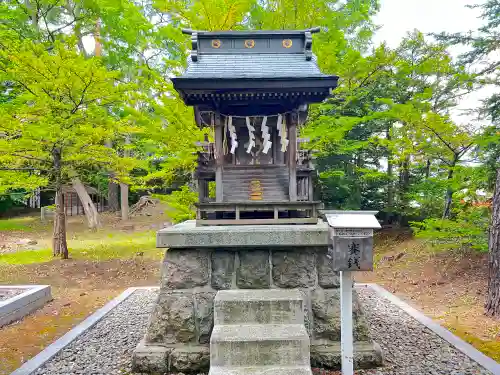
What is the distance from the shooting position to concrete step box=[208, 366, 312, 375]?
3441mm

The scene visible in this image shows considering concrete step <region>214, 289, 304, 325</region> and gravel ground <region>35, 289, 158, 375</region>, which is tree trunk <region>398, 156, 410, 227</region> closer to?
concrete step <region>214, 289, 304, 325</region>

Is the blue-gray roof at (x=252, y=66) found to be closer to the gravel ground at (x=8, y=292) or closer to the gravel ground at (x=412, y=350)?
the gravel ground at (x=412, y=350)

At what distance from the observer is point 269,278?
447 cm

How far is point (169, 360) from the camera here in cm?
418

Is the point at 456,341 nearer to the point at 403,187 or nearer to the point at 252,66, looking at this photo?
the point at 252,66

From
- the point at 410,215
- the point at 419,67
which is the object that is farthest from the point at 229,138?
the point at 410,215

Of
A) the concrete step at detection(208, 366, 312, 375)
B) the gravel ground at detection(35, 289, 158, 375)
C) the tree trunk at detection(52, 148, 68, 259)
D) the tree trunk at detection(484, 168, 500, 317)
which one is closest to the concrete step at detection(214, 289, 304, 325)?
the concrete step at detection(208, 366, 312, 375)

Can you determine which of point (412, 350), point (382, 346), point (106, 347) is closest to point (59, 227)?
point (106, 347)

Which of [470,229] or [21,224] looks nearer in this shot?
[470,229]

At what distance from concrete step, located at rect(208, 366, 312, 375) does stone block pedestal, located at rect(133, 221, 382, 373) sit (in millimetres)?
784

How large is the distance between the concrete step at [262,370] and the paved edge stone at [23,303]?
4609mm

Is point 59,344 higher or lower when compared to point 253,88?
lower

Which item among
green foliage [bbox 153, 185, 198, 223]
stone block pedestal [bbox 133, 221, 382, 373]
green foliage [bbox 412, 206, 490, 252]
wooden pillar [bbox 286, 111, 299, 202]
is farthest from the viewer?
green foliage [bbox 153, 185, 198, 223]

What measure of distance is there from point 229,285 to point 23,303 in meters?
4.67
